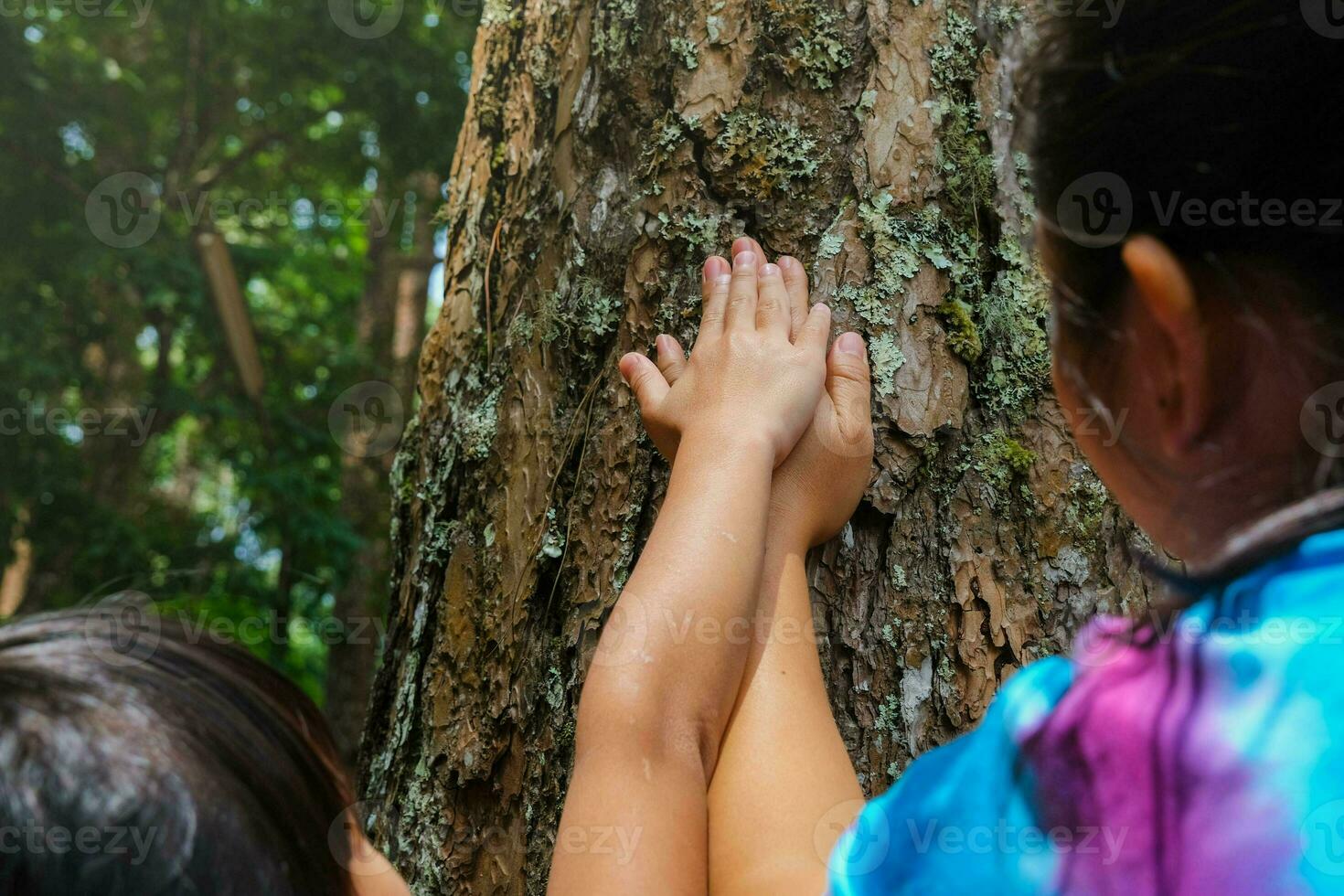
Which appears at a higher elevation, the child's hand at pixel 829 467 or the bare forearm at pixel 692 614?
the child's hand at pixel 829 467

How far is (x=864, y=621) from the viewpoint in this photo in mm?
1378

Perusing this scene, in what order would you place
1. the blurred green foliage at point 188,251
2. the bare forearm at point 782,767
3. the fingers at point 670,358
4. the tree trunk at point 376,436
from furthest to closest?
the tree trunk at point 376,436, the blurred green foliage at point 188,251, the fingers at point 670,358, the bare forearm at point 782,767

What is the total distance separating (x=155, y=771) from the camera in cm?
85

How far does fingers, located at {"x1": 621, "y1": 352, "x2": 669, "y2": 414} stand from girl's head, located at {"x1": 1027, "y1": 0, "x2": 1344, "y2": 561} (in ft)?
2.08

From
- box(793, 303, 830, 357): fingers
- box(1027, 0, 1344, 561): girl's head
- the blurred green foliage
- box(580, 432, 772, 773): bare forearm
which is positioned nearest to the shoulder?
box(1027, 0, 1344, 561): girl's head

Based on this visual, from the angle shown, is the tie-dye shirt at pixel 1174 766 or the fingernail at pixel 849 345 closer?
the tie-dye shirt at pixel 1174 766

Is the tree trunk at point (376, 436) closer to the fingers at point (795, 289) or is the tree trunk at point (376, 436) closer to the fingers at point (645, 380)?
the fingers at point (645, 380)

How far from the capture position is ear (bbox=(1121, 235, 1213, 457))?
776 mm

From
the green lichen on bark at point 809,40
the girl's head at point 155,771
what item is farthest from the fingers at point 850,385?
the girl's head at point 155,771

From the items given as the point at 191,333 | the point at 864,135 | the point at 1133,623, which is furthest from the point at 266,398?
the point at 1133,623

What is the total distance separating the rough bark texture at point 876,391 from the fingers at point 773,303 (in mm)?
69

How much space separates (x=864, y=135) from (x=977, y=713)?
32.5 inches

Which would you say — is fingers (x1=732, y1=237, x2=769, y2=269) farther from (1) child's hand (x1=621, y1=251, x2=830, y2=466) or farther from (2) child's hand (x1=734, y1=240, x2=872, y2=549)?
(2) child's hand (x1=734, y1=240, x2=872, y2=549)

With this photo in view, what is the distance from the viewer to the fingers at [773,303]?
136 centimetres
